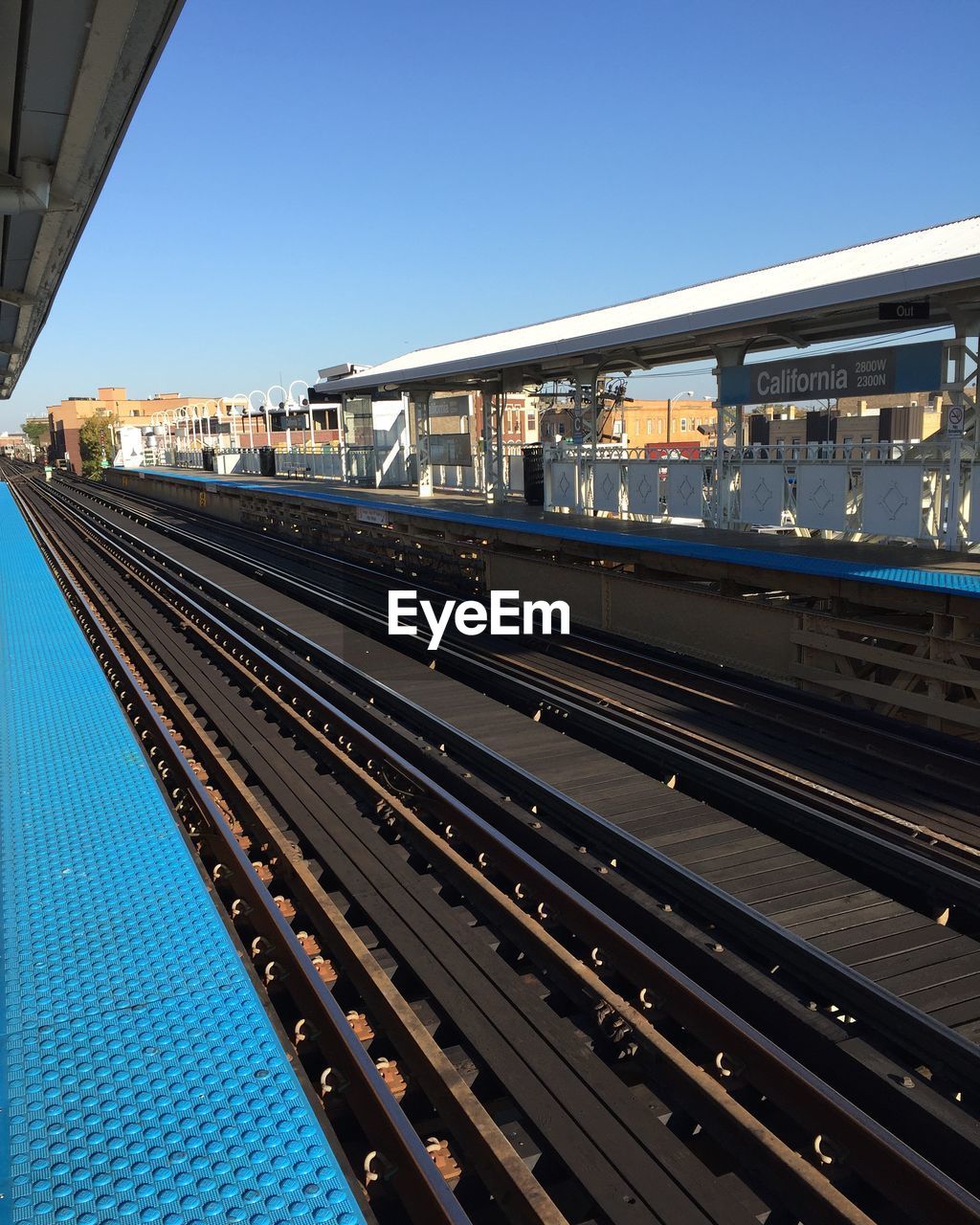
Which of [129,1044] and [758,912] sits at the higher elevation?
[129,1044]

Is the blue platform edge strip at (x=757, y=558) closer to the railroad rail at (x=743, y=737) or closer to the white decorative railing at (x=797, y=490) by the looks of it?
the white decorative railing at (x=797, y=490)

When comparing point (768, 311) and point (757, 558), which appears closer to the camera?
point (757, 558)

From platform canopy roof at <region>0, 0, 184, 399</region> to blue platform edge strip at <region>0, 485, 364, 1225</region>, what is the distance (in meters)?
4.02

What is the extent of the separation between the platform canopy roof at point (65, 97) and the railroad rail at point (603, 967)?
4468 millimetres

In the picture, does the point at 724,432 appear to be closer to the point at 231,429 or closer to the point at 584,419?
the point at 584,419

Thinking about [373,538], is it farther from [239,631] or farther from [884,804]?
[884,804]

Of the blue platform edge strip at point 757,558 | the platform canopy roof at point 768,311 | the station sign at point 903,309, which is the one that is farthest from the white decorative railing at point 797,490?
the platform canopy roof at point 768,311

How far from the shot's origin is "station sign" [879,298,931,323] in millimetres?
9992

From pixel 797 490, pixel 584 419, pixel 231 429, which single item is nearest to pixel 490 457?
pixel 584 419

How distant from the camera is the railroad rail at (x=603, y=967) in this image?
3.37m

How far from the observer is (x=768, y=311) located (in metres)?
10.7

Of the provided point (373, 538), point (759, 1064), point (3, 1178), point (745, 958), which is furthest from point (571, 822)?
point (373, 538)

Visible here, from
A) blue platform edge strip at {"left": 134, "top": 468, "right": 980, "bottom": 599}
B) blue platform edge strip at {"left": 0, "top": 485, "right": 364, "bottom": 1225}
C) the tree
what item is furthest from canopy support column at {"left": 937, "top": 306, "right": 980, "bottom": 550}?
the tree

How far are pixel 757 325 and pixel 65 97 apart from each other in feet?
27.6
